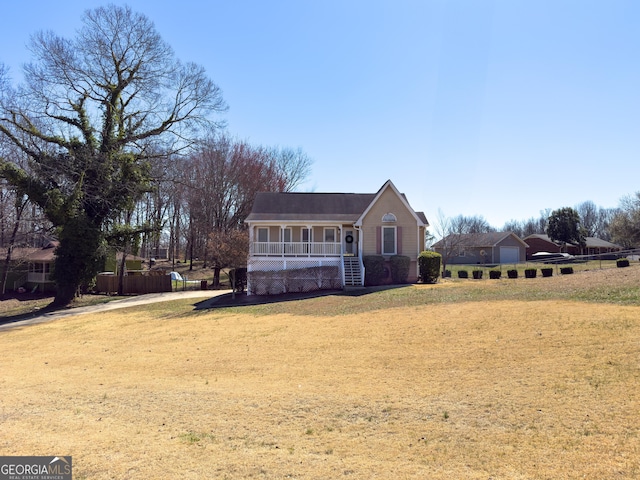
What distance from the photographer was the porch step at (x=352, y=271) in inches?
1021

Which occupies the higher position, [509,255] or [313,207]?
[313,207]

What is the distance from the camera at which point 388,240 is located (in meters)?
27.4

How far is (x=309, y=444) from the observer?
568 cm

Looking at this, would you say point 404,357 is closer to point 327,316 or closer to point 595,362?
point 595,362

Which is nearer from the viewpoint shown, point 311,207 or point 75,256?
point 75,256

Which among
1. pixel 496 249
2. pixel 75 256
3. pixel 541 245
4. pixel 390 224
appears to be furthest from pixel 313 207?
pixel 541 245

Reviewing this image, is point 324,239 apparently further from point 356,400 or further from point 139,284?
point 356,400

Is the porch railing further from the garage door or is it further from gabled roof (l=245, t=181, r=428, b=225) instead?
the garage door

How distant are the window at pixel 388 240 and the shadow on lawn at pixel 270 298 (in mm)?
3270

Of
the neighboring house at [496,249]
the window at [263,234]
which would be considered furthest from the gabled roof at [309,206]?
the neighboring house at [496,249]

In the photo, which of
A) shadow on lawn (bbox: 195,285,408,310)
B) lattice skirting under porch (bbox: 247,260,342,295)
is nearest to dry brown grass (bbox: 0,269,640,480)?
shadow on lawn (bbox: 195,285,408,310)

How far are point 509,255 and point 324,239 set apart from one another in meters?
37.0

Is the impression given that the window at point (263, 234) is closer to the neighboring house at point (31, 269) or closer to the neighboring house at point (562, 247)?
the neighboring house at point (31, 269)

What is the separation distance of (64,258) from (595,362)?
96.8ft
